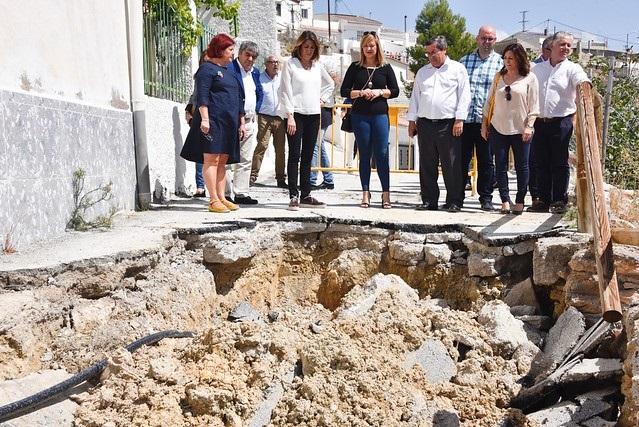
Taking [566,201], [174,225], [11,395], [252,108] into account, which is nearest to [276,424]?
[11,395]

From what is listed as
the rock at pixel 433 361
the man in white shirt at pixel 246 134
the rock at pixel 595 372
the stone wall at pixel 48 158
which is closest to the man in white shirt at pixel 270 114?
the man in white shirt at pixel 246 134

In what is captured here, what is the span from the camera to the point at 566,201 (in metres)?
6.41

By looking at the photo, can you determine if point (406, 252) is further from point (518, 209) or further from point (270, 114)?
point (270, 114)

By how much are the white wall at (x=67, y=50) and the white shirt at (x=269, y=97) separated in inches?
89.6

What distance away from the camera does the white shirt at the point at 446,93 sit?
6445 mm

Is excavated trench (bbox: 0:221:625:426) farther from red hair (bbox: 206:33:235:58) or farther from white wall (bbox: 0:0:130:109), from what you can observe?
red hair (bbox: 206:33:235:58)

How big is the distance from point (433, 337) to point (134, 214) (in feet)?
10.5

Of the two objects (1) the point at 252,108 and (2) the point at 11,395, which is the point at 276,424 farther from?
(1) the point at 252,108

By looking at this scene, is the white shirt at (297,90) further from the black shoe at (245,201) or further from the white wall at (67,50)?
the white wall at (67,50)

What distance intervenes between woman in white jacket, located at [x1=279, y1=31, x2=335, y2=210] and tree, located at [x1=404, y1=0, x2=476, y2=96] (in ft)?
104

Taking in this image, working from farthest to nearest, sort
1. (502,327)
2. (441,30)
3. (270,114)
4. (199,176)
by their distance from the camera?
Answer: (441,30) < (270,114) < (199,176) < (502,327)

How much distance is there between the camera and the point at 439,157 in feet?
22.0

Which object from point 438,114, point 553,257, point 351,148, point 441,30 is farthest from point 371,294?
point 441,30

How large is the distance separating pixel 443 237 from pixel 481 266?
17.9 inches
